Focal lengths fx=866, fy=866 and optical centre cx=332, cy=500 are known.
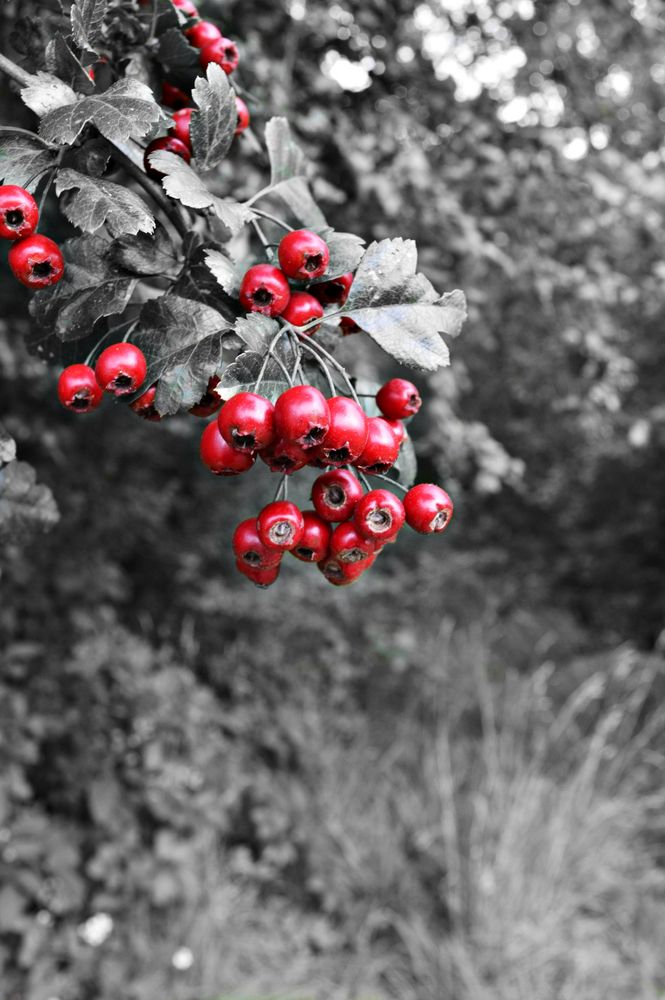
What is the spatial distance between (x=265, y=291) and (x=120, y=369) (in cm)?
14

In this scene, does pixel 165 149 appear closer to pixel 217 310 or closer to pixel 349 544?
pixel 217 310

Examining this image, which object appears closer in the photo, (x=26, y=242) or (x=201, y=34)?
(x=26, y=242)

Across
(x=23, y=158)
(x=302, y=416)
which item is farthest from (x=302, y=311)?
(x=23, y=158)

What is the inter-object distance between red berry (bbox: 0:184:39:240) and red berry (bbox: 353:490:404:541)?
353 mm

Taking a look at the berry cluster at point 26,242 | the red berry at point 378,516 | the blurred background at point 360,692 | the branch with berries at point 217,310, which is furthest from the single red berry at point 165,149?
the blurred background at point 360,692

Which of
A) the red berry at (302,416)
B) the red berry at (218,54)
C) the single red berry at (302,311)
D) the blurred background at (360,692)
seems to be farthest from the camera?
the blurred background at (360,692)

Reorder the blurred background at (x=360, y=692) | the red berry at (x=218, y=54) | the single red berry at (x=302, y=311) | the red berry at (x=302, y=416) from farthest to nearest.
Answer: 1. the blurred background at (x=360, y=692)
2. the red berry at (x=218, y=54)
3. the single red berry at (x=302, y=311)
4. the red berry at (x=302, y=416)

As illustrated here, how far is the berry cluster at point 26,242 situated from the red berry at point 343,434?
0.26 metres

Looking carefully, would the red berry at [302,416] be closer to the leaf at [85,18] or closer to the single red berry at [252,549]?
the single red berry at [252,549]

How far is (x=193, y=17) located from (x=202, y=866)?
2510mm

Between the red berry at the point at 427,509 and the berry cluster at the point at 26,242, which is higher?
the berry cluster at the point at 26,242

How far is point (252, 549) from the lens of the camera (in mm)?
770

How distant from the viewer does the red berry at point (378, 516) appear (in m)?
0.72

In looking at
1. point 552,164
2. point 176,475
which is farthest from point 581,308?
point 176,475
